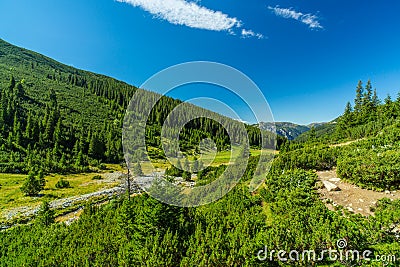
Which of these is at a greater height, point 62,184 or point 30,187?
point 30,187

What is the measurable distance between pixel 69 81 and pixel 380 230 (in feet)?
599

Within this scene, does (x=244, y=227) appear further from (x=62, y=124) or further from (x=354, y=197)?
(x=62, y=124)

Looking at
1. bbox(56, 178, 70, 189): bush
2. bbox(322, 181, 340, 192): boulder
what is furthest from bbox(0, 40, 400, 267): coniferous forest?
bbox(56, 178, 70, 189): bush

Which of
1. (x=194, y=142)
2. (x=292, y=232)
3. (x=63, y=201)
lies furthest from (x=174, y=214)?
(x=194, y=142)

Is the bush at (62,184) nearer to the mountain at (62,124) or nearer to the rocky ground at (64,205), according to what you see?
the rocky ground at (64,205)

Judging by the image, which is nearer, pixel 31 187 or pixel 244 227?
pixel 244 227

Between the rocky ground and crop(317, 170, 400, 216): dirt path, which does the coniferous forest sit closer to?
crop(317, 170, 400, 216): dirt path

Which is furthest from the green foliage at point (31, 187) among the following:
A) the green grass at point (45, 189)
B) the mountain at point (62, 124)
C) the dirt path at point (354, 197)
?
the dirt path at point (354, 197)

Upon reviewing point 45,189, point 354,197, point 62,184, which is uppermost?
point 354,197

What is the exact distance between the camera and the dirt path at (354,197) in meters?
13.4

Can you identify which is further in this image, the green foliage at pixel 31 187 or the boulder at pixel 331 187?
the green foliage at pixel 31 187

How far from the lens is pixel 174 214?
→ 12.0 m

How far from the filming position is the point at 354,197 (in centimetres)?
1451

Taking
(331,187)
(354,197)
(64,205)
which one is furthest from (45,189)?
(354,197)
